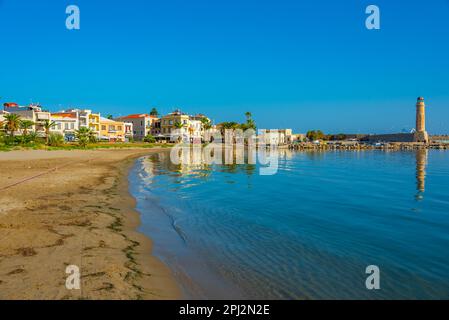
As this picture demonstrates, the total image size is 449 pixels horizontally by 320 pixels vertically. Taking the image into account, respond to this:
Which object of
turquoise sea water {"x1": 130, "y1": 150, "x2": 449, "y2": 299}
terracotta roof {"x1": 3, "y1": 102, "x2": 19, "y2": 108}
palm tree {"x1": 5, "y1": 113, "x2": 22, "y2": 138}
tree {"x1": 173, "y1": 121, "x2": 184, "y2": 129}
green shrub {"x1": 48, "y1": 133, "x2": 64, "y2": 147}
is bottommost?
turquoise sea water {"x1": 130, "y1": 150, "x2": 449, "y2": 299}

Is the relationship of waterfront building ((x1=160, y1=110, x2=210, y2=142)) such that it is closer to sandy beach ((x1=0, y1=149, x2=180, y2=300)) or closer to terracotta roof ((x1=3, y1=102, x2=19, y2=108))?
terracotta roof ((x1=3, y1=102, x2=19, y2=108))

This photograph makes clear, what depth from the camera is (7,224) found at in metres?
8.78

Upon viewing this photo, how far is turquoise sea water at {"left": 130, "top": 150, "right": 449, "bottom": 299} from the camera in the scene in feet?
20.3

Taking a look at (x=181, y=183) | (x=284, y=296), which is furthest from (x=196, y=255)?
(x=181, y=183)

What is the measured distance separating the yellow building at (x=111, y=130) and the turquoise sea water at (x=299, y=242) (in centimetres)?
7636

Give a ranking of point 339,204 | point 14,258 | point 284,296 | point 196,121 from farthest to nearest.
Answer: point 196,121
point 339,204
point 14,258
point 284,296

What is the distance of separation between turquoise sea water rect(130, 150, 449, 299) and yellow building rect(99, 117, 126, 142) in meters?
76.4

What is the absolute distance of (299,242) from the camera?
9070 millimetres

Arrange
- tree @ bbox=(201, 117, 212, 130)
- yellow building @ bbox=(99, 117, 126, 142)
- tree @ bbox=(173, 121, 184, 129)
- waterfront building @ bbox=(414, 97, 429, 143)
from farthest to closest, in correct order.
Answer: waterfront building @ bbox=(414, 97, 429, 143) < tree @ bbox=(201, 117, 212, 130) < tree @ bbox=(173, 121, 184, 129) < yellow building @ bbox=(99, 117, 126, 142)

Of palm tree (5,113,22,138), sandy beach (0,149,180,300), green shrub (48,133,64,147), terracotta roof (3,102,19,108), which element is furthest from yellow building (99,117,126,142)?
sandy beach (0,149,180,300)

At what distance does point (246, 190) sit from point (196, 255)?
37.8 feet

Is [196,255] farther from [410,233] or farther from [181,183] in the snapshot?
[181,183]

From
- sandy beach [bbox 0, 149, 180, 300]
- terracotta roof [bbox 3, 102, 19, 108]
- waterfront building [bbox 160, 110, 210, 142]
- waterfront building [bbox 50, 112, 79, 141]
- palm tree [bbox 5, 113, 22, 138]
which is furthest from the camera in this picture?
waterfront building [bbox 160, 110, 210, 142]
